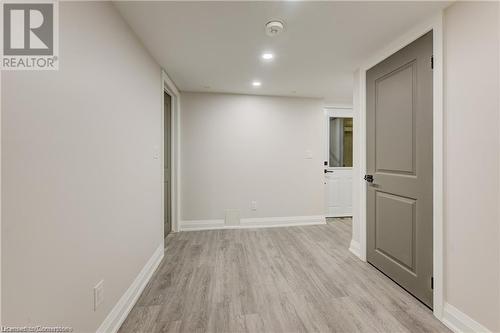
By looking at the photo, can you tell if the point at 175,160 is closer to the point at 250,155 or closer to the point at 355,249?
the point at 250,155

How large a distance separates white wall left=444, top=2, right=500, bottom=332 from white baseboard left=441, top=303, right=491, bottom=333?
0.11 ft

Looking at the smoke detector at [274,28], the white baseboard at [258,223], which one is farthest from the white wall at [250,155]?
the smoke detector at [274,28]

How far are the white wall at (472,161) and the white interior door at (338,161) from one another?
2864 mm

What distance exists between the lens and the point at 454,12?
1518 mm

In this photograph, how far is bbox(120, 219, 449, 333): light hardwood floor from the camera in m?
1.55


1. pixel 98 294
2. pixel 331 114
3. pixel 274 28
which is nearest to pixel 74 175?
pixel 98 294

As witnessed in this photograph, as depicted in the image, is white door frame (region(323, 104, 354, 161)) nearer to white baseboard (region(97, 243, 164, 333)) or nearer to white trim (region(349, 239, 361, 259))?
white trim (region(349, 239, 361, 259))

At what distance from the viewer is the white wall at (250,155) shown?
3682 millimetres

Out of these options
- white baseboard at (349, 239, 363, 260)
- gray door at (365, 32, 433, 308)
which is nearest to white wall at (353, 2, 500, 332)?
gray door at (365, 32, 433, 308)

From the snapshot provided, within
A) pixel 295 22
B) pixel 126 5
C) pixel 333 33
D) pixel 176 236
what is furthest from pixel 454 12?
pixel 176 236

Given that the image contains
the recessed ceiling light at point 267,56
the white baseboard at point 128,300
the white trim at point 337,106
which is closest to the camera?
the white baseboard at point 128,300

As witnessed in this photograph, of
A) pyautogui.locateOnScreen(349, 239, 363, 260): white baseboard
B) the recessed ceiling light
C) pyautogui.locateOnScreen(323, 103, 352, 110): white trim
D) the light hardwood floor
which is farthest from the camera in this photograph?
pyautogui.locateOnScreen(323, 103, 352, 110): white trim

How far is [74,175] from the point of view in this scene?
1129mm

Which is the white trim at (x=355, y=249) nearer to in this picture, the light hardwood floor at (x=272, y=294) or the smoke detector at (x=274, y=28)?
the light hardwood floor at (x=272, y=294)
